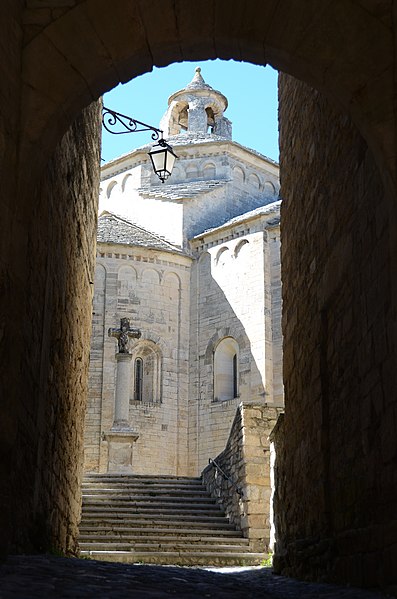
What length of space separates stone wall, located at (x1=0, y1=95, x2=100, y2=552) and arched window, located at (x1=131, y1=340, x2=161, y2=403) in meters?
15.8

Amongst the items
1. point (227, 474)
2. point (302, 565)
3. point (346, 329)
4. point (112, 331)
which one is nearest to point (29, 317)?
point (346, 329)

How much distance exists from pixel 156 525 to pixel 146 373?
523 inches

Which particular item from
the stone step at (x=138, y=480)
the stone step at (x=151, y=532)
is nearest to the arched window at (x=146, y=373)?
the stone step at (x=138, y=480)

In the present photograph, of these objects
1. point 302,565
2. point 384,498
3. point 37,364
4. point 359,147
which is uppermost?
point 359,147

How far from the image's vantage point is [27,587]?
4.14 metres

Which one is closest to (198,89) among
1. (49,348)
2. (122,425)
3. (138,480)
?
(122,425)

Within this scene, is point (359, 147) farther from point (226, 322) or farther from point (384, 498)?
point (226, 322)

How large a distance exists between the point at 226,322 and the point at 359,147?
69.9 ft

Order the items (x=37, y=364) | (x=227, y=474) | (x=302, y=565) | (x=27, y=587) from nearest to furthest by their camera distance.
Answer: (x=27, y=587) → (x=37, y=364) → (x=302, y=565) → (x=227, y=474)

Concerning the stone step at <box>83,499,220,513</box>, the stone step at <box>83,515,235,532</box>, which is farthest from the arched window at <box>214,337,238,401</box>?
the stone step at <box>83,515,235,532</box>

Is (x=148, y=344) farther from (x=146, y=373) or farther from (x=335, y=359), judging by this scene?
(x=335, y=359)

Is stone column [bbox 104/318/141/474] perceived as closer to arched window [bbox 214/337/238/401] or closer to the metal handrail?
the metal handrail

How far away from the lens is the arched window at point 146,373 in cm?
2708

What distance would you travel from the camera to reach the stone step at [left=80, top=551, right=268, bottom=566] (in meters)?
12.5
